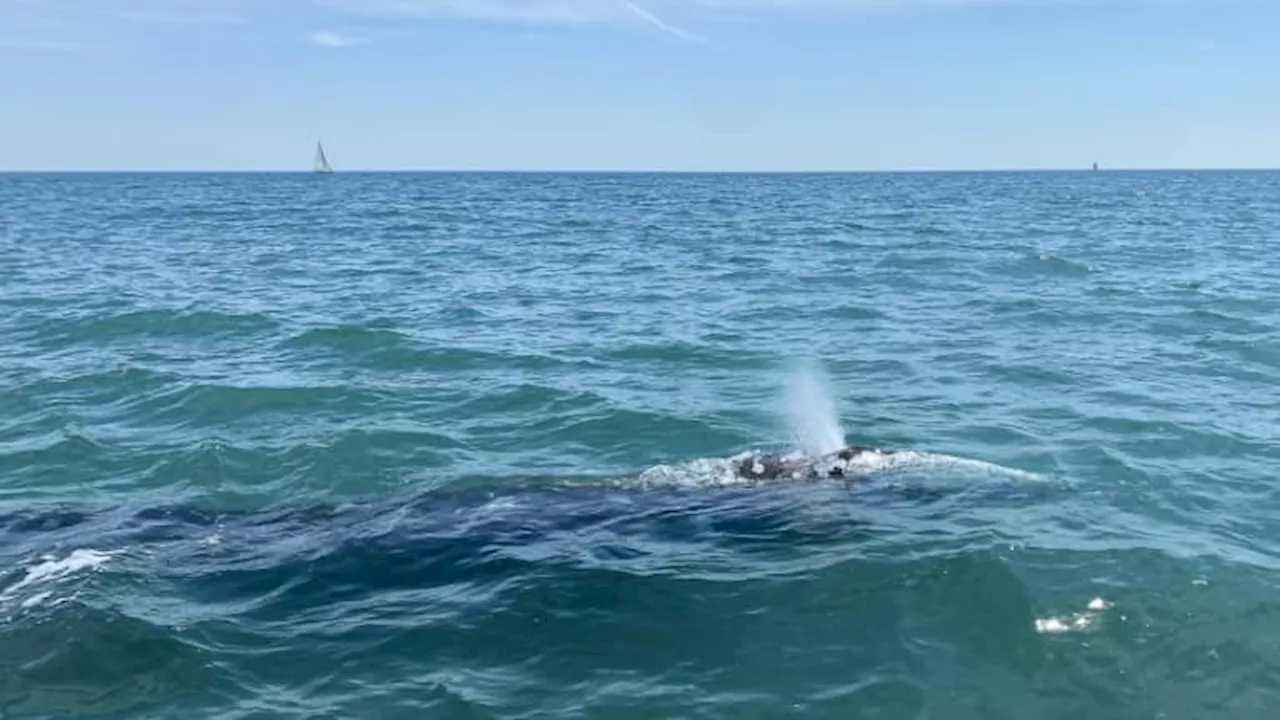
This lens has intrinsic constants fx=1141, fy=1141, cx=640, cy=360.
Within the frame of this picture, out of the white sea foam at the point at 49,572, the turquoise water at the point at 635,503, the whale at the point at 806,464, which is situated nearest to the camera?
the turquoise water at the point at 635,503

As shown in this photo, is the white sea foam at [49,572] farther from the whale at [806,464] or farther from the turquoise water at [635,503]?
the whale at [806,464]

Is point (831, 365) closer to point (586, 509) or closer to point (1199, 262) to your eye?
point (586, 509)

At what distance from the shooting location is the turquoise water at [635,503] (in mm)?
11031

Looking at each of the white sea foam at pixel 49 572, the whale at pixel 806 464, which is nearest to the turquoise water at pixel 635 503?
the white sea foam at pixel 49 572

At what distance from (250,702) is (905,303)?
2848 centimetres

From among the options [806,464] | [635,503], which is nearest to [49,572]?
[635,503]

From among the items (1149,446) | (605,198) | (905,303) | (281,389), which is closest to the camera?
(1149,446)

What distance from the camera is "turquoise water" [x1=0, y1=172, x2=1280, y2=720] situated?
1103cm

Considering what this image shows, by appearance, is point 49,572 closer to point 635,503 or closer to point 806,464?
point 635,503

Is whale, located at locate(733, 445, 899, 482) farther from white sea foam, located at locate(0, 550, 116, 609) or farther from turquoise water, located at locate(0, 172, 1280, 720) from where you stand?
white sea foam, located at locate(0, 550, 116, 609)

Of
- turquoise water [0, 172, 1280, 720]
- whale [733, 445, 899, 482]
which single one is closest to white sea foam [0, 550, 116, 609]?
turquoise water [0, 172, 1280, 720]

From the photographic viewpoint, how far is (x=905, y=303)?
118 ft

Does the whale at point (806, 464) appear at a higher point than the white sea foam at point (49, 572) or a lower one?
higher

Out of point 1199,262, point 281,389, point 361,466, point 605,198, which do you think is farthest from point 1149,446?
point 605,198
